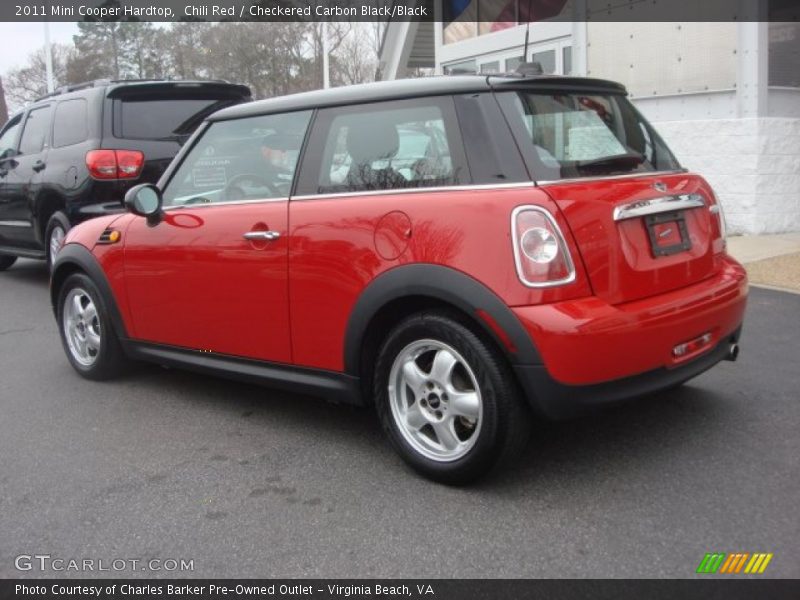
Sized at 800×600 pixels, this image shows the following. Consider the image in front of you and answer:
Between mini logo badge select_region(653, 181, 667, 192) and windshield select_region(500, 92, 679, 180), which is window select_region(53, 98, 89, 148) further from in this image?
mini logo badge select_region(653, 181, 667, 192)

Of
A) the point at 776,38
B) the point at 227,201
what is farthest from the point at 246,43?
the point at 227,201

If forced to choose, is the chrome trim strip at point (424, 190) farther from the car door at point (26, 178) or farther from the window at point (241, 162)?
the car door at point (26, 178)

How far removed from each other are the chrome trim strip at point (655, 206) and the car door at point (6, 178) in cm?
713

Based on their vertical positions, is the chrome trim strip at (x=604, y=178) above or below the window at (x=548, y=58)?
below

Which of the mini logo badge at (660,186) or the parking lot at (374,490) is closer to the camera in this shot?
the parking lot at (374,490)

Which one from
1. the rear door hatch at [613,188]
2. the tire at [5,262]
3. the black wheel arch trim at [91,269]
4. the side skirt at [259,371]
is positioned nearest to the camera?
the rear door hatch at [613,188]

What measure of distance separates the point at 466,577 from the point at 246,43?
134ft

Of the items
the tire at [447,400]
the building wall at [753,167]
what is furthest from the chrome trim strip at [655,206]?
the building wall at [753,167]

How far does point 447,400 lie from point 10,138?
24.6 ft

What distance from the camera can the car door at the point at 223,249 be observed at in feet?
12.1

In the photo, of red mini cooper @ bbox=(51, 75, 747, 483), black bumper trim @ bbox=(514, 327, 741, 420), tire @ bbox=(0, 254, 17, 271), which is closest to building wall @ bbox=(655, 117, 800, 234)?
red mini cooper @ bbox=(51, 75, 747, 483)

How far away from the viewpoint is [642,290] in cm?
307
